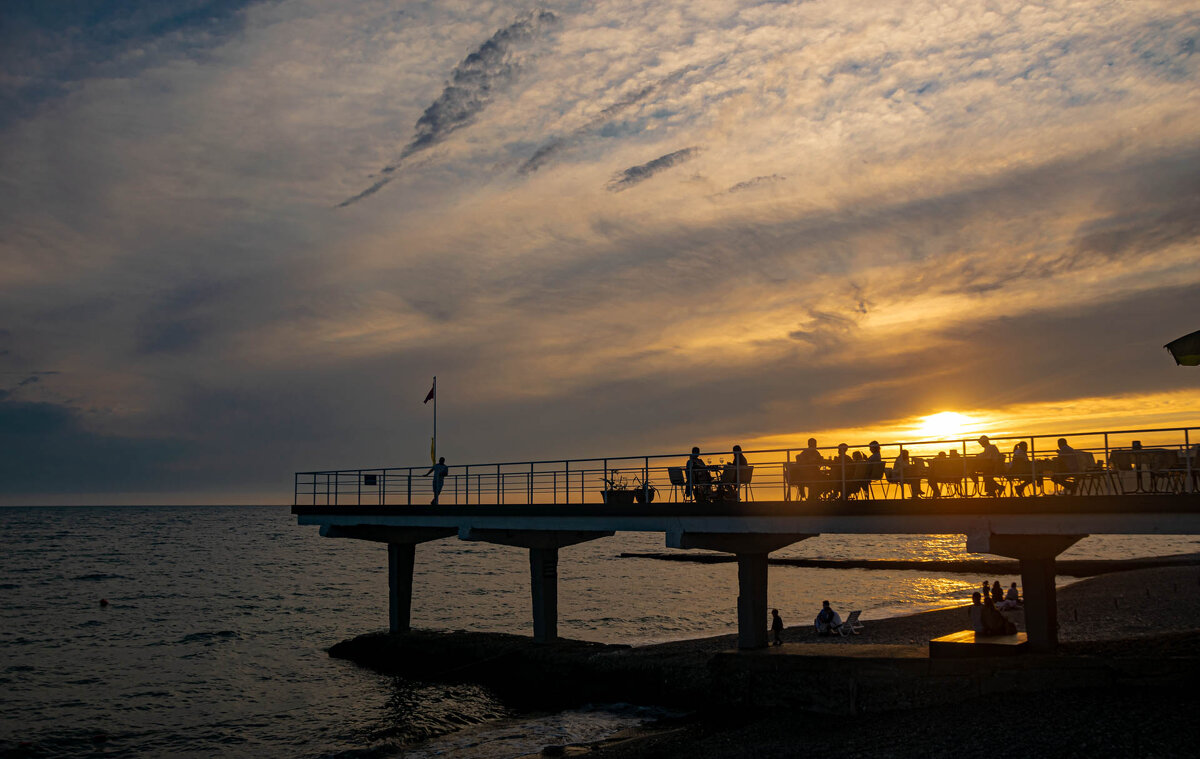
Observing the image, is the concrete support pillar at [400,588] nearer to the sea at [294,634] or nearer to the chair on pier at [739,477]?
the sea at [294,634]

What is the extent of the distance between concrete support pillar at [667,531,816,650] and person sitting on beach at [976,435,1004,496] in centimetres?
525

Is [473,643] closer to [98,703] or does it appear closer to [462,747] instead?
[462,747]

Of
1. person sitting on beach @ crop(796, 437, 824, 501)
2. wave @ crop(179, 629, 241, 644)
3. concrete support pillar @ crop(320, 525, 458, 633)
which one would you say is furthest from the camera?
wave @ crop(179, 629, 241, 644)

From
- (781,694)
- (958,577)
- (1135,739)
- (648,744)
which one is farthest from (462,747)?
(958,577)

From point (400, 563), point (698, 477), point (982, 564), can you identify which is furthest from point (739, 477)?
point (982, 564)

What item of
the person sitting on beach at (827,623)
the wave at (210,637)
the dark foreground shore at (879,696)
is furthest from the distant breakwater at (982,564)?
the wave at (210,637)

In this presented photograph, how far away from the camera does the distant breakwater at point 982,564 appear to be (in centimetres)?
6494

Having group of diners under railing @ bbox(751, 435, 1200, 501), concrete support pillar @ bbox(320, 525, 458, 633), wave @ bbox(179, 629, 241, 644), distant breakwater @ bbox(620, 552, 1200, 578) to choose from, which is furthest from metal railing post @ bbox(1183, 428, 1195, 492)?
distant breakwater @ bbox(620, 552, 1200, 578)

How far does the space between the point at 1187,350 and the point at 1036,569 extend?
554 cm

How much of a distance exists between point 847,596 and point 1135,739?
155ft

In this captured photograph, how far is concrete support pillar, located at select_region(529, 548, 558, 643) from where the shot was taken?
29.8 m

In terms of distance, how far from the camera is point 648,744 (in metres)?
19.7

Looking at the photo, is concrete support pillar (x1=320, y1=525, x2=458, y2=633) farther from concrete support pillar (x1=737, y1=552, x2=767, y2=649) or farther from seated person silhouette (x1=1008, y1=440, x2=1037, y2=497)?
seated person silhouette (x1=1008, y1=440, x2=1037, y2=497)

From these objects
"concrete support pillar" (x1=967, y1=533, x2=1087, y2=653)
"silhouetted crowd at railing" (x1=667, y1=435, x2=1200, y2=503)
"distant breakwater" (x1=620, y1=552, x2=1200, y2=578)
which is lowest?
"distant breakwater" (x1=620, y1=552, x2=1200, y2=578)
